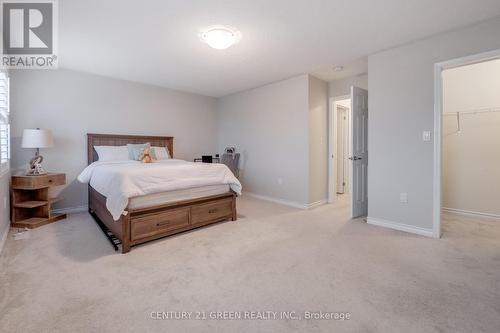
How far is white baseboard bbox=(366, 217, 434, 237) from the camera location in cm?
287

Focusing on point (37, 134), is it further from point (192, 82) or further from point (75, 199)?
point (192, 82)

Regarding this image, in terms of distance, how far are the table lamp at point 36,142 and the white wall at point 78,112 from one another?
1.25 ft

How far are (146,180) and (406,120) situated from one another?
10.5 ft

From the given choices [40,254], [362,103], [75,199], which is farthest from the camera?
[75,199]

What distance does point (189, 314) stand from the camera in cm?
154

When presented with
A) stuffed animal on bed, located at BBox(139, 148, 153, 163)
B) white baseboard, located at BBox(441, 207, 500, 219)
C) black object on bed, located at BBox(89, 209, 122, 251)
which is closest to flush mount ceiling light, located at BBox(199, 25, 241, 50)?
Answer: stuffed animal on bed, located at BBox(139, 148, 153, 163)

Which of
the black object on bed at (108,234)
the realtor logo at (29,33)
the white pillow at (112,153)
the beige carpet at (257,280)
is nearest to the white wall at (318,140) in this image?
the beige carpet at (257,280)

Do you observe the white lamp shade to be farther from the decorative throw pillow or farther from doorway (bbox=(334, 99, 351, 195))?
doorway (bbox=(334, 99, 351, 195))

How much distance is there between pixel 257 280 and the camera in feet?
6.33

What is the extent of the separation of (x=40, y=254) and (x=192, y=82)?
3.55 meters

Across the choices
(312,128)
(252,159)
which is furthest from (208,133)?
(312,128)

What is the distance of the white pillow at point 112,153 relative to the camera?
4043 millimetres

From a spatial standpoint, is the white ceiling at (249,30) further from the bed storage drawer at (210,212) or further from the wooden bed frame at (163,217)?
the bed storage drawer at (210,212)

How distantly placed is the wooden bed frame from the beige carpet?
0.41 ft
